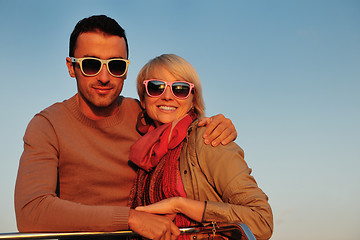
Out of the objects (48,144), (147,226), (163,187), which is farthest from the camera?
(48,144)

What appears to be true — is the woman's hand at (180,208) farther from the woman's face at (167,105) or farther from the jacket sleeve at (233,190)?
the woman's face at (167,105)

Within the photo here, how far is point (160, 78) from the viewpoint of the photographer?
12.0 ft

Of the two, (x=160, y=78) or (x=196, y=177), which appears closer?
(x=196, y=177)

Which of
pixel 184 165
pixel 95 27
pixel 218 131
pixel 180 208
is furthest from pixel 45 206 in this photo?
pixel 95 27

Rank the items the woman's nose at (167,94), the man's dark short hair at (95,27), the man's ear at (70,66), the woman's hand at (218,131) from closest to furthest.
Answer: the woman's hand at (218,131) → the woman's nose at (167,94) → the man's dark short hair at (95,27) → the man's ear at (70,66)

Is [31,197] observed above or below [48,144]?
below

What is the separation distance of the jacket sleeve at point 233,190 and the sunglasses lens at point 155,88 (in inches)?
28.2

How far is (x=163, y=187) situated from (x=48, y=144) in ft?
4.01

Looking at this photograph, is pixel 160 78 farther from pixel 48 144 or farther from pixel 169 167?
pixel 48 144

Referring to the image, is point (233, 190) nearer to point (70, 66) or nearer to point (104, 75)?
point (104, 75)

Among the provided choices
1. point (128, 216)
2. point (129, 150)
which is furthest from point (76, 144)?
point (128, 216)

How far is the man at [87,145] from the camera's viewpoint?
9.11ft

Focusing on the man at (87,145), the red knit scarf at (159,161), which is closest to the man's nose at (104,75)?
the man at (87,145)

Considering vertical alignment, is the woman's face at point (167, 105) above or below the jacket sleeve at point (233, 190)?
above
